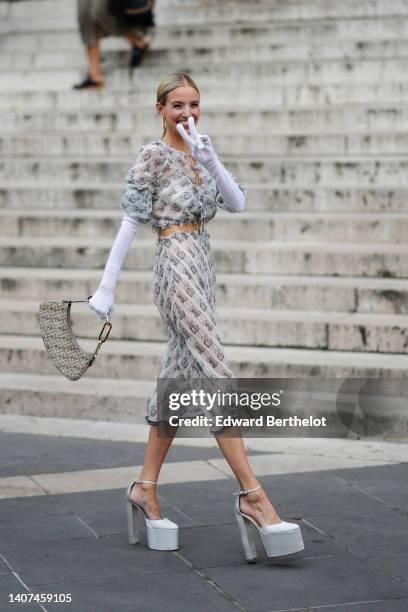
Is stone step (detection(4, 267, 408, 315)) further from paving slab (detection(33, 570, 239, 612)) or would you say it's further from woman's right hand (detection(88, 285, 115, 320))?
paving slab (detection(33, 570, 239, 612))

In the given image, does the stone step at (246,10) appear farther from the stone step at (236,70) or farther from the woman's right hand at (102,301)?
the woman's right hand at (102,301)

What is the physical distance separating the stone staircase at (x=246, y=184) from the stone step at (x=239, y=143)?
2 cm

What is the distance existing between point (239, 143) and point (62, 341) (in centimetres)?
580

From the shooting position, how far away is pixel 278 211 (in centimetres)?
950

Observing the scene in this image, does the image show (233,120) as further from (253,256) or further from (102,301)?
(102,301)

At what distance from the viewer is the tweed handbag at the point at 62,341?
4883 millimetres

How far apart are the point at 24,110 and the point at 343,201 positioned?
13.7 ft

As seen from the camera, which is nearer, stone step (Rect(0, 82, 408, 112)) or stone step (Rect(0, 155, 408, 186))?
stone step (Rect(0, 155, 408, 186))

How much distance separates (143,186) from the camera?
489cm

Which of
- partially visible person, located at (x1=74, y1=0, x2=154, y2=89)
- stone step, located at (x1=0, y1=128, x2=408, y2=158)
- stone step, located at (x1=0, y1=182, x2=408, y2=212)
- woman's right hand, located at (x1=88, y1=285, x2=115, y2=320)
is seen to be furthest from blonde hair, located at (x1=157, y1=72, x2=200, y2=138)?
partially visible person, located at (x1=74, y1=0, x2=154, y2=89)

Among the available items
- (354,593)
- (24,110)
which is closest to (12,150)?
(24,110)

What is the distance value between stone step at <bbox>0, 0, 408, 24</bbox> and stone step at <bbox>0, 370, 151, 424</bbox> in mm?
6007

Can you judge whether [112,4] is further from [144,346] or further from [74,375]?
[74,375]

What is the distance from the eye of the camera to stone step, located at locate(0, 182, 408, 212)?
30.0 feet
